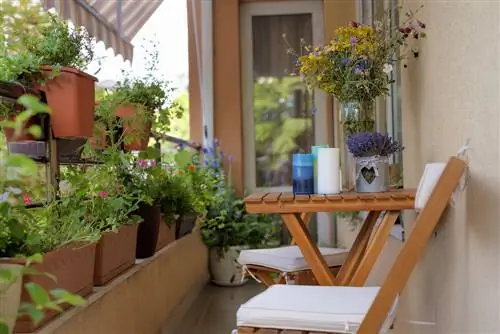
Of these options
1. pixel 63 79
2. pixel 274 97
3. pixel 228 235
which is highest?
pixel 274 97

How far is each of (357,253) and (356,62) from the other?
73 centimetres

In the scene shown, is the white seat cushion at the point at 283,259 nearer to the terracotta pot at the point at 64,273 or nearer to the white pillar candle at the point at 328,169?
the white pillar candle at the point at 328,169

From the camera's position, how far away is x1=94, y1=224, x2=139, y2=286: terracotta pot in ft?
7.01

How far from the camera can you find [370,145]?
87.1 inches

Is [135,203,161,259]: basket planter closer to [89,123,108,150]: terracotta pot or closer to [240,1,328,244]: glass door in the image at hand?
[89,123,108,150]: terracotta pot

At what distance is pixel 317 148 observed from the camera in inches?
89.2

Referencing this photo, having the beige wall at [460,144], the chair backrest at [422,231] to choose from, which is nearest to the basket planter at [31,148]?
the chair backrest at [422,231]

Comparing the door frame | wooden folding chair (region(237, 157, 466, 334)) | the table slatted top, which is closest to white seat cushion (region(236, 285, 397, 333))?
wooden folding chair (region(237, 157, 466, 334))

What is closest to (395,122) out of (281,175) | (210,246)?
(210,246)

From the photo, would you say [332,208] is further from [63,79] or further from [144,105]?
[144,105]

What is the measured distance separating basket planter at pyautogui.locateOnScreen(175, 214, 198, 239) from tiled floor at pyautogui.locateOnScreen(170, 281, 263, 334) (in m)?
0.49

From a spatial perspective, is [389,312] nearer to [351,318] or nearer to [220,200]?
[351,318]

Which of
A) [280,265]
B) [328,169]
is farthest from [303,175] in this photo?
[280,265]

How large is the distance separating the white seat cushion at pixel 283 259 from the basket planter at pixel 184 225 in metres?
1.08
